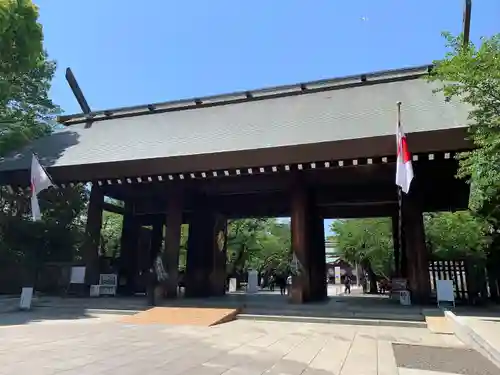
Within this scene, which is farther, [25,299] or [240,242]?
[240,242]

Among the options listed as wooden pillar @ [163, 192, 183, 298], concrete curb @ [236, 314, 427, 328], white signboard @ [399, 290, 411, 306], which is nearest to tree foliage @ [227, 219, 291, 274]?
wooden pillar @ [163, 192, 183, 298]

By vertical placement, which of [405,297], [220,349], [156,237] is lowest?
[220,349]

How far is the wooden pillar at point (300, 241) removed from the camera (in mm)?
11219

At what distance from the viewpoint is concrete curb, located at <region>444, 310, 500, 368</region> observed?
5.07 m

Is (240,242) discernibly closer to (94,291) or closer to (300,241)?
(94,291)

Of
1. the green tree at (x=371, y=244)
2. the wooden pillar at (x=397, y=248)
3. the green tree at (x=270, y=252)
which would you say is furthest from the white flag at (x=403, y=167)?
the green tree at (x=270, y=252)

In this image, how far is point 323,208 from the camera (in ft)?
51.1

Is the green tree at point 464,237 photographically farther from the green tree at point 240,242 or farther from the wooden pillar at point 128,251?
the green tree at point 240,242

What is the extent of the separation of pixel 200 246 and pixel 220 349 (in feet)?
31.6

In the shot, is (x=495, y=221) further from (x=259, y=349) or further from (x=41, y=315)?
(x=41, y=315)

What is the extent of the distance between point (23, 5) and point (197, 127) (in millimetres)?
7461

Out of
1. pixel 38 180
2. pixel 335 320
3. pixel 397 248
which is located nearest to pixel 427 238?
pixel 397 248

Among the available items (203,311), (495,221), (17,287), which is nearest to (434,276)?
(495,221)

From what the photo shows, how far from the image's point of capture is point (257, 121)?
14352 mm
